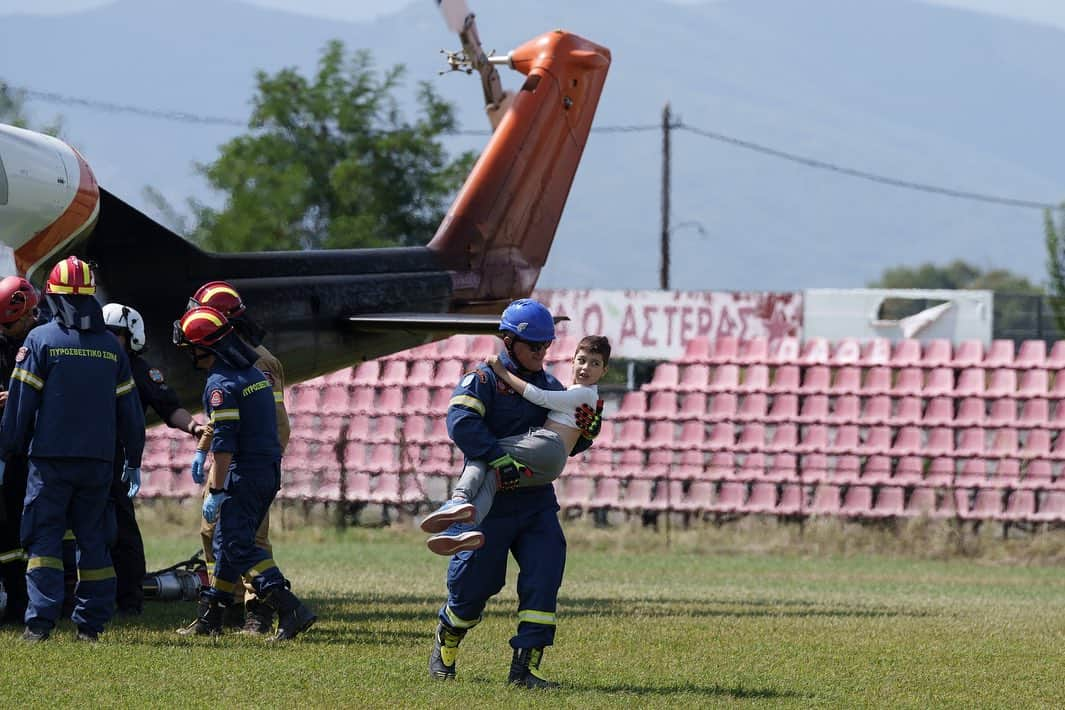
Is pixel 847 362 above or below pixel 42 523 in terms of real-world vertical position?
above

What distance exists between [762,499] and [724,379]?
6.45ft

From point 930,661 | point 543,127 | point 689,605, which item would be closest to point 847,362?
point 543,127

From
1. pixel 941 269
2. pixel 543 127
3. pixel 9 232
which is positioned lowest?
pixel 9 232

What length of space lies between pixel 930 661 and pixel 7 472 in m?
6.22

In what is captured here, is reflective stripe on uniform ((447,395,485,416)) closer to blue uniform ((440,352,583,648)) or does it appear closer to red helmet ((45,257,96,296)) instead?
blue uniform ((440,352,583,648))

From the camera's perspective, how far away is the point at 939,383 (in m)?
23.2

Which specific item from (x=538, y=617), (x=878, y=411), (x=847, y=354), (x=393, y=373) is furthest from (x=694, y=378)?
(x=538, y=617)

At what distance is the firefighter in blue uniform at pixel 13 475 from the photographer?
1134 centimetres

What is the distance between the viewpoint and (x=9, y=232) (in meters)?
12.1

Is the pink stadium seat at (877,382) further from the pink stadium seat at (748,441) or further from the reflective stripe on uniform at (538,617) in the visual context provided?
the reflective stripe on uniform at (538,617)

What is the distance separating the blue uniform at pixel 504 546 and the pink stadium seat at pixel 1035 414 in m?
14.6

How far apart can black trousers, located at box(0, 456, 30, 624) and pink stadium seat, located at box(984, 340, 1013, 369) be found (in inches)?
597

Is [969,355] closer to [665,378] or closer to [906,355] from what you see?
[906,355]

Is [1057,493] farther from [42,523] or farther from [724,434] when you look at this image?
[42,523]
